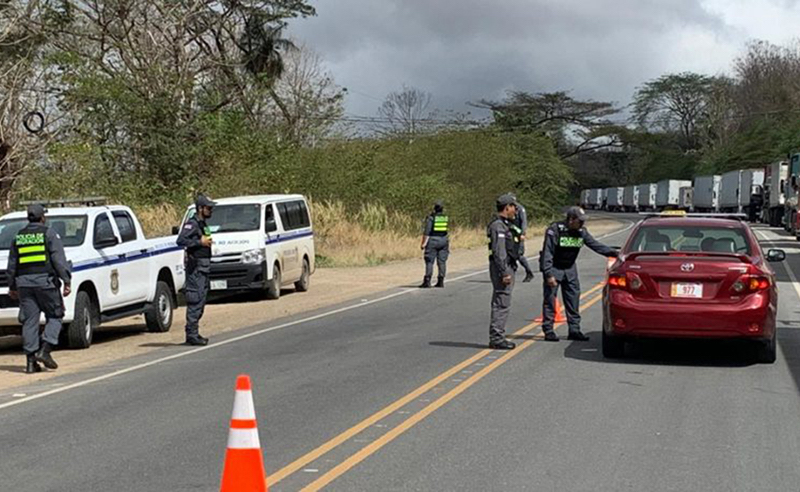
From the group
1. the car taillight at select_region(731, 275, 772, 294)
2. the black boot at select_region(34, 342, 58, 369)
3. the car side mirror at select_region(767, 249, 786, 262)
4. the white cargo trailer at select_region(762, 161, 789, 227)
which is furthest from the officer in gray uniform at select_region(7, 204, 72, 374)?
the white cargo trailer at select_region(762, 161, 789, 227)

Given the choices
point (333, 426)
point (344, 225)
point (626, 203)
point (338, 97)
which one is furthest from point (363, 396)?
point (626, 203)

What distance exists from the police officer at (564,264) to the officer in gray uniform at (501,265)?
2.84ft

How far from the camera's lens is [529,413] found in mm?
9227

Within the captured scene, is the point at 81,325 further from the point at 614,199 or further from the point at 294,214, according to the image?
the point at 614,199

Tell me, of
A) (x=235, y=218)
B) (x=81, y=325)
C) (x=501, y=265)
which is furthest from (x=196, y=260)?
(x=235, y=218)

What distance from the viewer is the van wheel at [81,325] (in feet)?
47.6

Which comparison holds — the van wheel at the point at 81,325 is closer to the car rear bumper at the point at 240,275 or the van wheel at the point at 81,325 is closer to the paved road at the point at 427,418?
the paved road at the point at 427,418

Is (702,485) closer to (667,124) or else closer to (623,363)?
(623,363)

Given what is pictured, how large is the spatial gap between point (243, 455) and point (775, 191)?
175 feet

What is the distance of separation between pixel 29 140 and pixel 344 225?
10721 mm

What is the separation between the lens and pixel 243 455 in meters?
5.89

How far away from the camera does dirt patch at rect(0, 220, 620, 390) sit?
13.8 meters

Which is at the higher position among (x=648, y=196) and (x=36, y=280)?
(x=36, y=280)

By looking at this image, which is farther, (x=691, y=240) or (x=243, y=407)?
(x=691, y=240)
